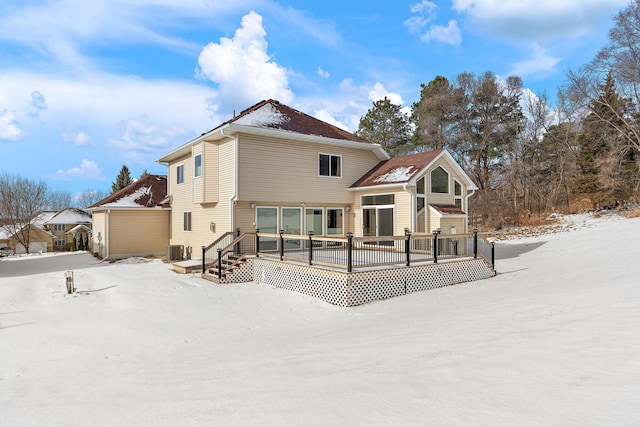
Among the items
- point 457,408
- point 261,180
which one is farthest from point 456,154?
point 457,408

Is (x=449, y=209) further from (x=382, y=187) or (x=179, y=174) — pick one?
(x=179, y=174)

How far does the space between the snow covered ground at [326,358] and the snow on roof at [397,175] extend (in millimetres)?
6175

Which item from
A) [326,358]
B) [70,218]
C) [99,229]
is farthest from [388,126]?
[70,218]

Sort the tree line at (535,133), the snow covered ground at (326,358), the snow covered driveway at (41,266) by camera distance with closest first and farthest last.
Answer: the snow covered ground at (326,358) < the snow covered driveway at (41,266) < the tree line at (535,133)

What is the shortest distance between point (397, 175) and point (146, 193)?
1506 centimetres

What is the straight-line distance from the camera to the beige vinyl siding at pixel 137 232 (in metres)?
19.7

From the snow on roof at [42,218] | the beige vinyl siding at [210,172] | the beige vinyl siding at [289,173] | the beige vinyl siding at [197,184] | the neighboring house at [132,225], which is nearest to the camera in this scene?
the beige vinyl siding at [289,173]

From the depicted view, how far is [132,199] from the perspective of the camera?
67.9ft

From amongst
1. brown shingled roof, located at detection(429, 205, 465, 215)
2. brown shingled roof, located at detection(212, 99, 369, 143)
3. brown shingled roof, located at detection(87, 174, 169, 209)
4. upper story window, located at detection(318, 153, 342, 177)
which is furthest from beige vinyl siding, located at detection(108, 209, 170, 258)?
brown shingled roof, located at detection(429, 205, 465, 215)

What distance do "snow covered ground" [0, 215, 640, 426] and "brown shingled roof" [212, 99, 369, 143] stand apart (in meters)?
7.68

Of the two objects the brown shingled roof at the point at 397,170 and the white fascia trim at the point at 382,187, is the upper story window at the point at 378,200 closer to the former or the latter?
the white fascia trim at the point at 382,187

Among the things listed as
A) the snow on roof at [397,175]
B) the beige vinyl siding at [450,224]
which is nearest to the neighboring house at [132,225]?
the snow on roof at [397,175]

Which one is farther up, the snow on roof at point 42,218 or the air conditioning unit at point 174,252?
the snow on roof at point 42,218

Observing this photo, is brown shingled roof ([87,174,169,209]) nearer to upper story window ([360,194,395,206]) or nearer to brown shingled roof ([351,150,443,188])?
upper story window ([360,194,395,206])
